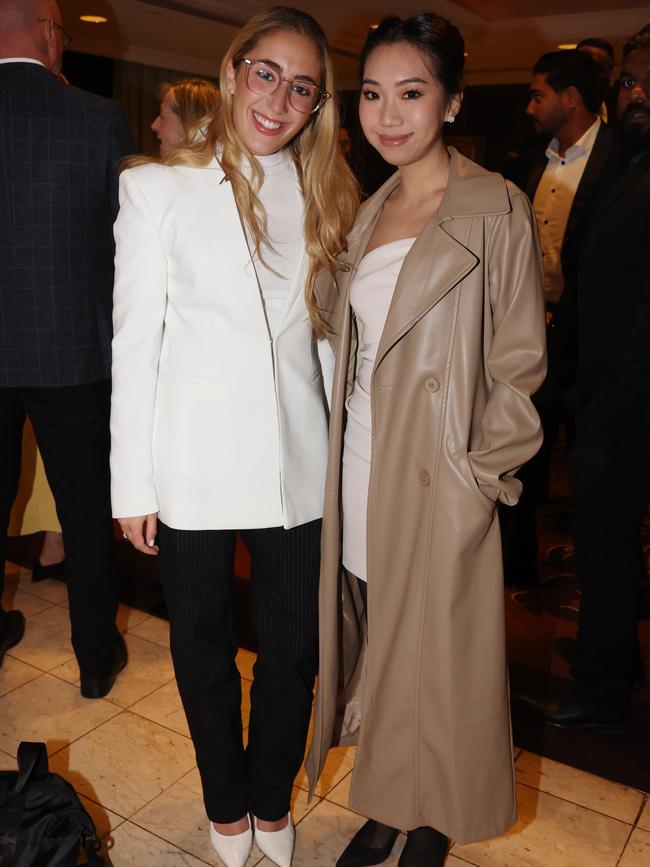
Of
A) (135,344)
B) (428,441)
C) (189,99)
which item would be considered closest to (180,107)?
(189,99)

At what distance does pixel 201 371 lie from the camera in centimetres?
168

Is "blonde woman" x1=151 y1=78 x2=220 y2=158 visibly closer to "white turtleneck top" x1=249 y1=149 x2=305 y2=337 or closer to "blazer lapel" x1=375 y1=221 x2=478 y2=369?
"white turtleneck top" x1=249 y1=149 x2=305 y2=337

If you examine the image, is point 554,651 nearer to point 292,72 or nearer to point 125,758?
point 125,758

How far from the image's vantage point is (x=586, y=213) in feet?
10.4

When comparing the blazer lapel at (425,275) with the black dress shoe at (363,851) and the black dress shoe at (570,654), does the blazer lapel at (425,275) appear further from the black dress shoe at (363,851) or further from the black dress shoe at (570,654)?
the black dress shoe at (570,654)

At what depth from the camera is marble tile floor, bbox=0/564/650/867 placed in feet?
6.63

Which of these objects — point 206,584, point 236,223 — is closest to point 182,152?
point 236,223

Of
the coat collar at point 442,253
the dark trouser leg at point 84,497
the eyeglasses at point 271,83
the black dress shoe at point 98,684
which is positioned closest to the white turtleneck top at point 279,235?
the eyeglasses at point 271,83

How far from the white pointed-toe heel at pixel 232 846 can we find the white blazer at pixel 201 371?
2.43 feet

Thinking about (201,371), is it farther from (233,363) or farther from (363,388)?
(363,388)

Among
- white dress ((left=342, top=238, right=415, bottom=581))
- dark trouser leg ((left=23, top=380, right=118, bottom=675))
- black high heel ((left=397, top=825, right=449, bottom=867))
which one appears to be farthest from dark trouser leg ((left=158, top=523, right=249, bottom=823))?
dark trouser leg ((left=23, top=380, right=118, bottom=675))

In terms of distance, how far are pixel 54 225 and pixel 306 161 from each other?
31.6 inches

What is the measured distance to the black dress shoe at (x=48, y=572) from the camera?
10.9ft

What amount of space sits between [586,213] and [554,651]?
1.54 meters
